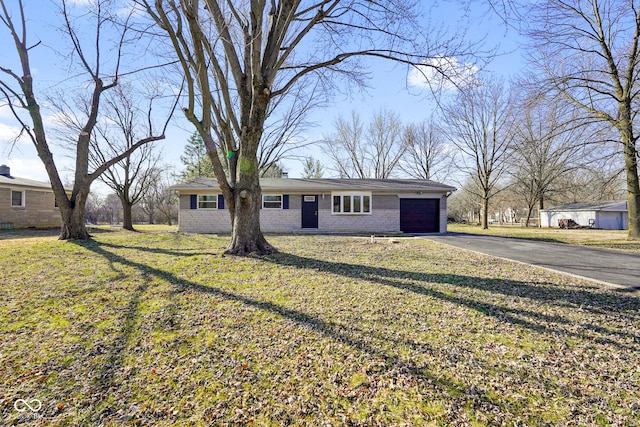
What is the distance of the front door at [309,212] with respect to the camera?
1611cm

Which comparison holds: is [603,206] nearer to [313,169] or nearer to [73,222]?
[313,169]

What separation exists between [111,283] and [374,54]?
7.13 meters

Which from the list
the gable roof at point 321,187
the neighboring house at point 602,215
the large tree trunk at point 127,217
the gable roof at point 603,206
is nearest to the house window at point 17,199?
the large tree trunk at point 127,217

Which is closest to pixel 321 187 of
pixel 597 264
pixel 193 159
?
pixel 597 264

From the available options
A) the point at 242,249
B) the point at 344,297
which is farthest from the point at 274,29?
the point at 344,297

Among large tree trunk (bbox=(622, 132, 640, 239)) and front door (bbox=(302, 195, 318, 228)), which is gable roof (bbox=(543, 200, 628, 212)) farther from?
front door (bbox=(302, 195, 318, 228))

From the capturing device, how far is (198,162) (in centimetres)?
3139

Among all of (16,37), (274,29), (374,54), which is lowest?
(374,54)

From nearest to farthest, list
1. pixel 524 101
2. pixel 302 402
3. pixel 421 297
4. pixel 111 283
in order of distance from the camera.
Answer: pixel 302 402 → pixel 421 297 → pixel 111 283 → pixel 524 101

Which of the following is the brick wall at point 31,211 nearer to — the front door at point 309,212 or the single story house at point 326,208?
the single story house at point 326,208

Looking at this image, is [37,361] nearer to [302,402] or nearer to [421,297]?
[302,402]

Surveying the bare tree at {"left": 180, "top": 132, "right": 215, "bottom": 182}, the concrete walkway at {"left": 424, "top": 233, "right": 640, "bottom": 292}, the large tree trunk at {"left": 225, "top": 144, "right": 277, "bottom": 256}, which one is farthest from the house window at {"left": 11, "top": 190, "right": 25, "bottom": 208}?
the concrete walkway at {"left": 424, "top": 233, "right": 640, "bottom": 292}

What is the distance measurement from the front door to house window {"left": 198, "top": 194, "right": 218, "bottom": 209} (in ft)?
15.7

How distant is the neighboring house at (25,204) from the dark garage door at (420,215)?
21953 mm
